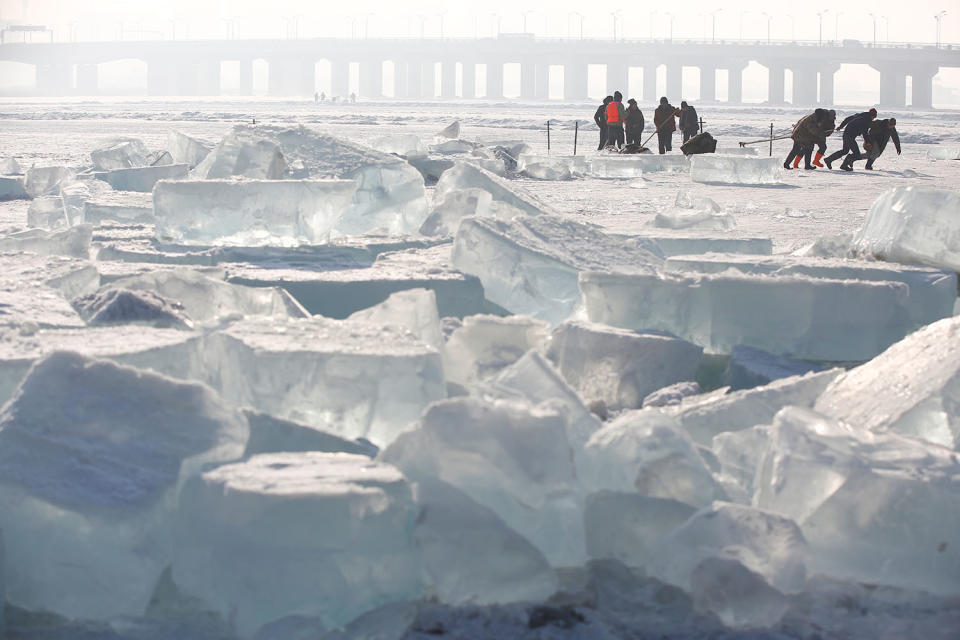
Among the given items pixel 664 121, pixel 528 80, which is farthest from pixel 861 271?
pixel 528 80

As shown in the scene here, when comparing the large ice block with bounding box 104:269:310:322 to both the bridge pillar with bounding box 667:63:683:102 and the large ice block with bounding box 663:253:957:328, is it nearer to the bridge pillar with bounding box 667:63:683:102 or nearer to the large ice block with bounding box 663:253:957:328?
the large ice block with bounding box 663:253:957:328

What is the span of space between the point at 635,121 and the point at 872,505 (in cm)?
1344

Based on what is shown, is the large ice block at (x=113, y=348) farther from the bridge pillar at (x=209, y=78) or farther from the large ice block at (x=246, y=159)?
the bridge pillar at (x=209, y=78)

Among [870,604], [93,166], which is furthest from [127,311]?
[93,166]

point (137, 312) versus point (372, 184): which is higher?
point (372, 184)

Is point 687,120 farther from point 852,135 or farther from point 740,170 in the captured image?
point 740,170

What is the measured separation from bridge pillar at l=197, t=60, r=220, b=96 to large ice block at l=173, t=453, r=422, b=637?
3849 inches

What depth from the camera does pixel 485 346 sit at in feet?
7.72

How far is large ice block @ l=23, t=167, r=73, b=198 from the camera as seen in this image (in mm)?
7038

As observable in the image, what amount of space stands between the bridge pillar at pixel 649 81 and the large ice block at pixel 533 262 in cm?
8385

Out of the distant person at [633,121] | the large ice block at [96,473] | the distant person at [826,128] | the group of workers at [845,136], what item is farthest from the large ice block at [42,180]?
the distant person at [633,121]

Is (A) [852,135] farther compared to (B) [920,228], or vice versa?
(A) [852,135]

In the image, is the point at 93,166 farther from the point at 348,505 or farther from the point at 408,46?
the point at 408,46

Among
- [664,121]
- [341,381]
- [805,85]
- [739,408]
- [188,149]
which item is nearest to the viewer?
[341,381]
